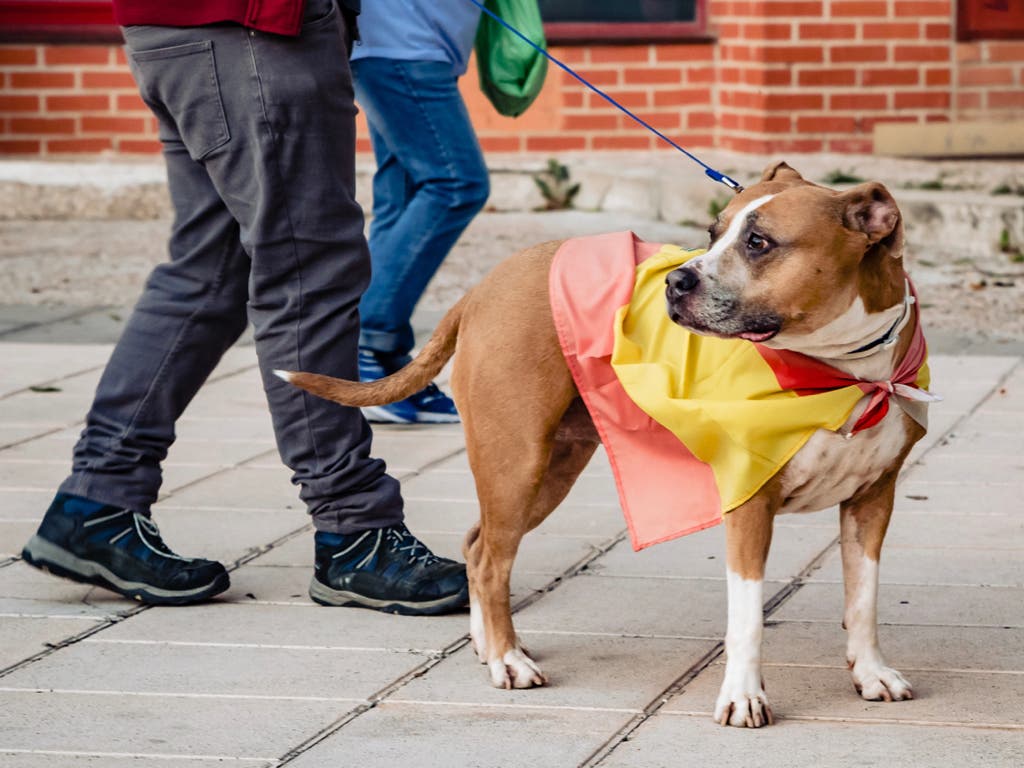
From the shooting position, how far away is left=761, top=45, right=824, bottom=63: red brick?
1038 cm

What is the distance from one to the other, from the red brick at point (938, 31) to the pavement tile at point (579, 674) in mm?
7516

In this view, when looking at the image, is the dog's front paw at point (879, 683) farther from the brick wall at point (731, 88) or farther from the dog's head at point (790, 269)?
the brick wall at point (731, 88)

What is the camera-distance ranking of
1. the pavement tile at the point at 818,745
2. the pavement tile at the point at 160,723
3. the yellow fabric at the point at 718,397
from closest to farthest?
the pavement tile at the point at 818,745
the pavement tile at the point at 160,723
the yellow fabric at the point at 718,397

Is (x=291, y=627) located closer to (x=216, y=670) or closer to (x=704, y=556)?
(x=216, y=670)

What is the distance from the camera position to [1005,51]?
34.5 ft

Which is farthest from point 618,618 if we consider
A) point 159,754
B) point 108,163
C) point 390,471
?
point 108,163

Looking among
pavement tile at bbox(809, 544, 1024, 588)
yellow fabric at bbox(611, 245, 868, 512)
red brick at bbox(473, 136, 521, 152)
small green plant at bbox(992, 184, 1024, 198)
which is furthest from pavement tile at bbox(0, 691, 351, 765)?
red brick at bbox(473, 136, 521, 152)

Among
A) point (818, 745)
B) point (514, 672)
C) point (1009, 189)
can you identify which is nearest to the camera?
point (818, 745)

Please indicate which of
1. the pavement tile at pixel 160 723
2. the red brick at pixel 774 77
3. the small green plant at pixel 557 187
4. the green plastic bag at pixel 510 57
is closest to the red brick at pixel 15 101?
the small green plant at pixel 557 187

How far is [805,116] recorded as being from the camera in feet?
34.5

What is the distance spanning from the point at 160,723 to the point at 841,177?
7.09 m

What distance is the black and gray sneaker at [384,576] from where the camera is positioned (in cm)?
401

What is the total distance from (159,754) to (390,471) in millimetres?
2248

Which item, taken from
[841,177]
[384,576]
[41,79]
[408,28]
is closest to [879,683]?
[384,576]
